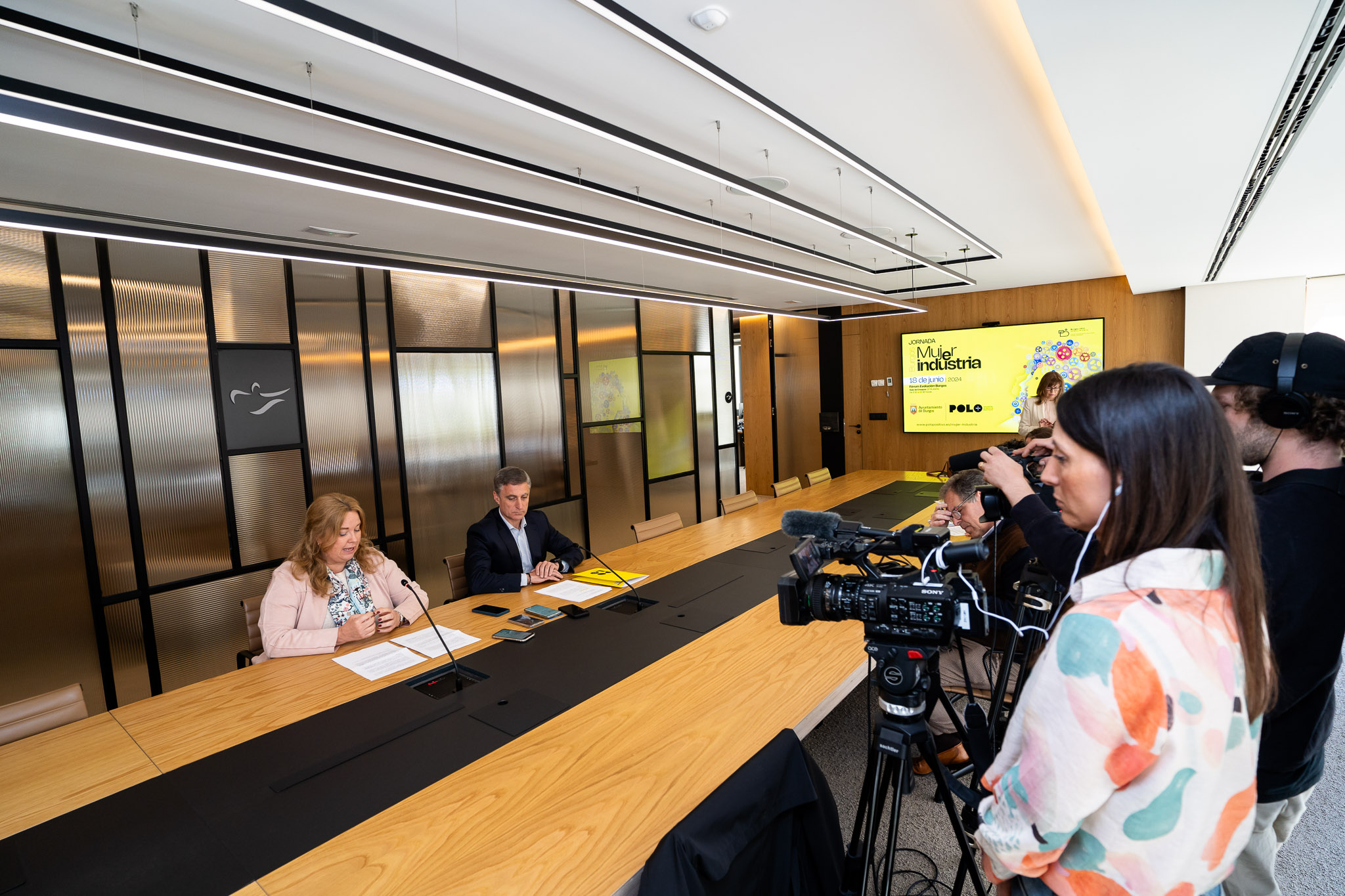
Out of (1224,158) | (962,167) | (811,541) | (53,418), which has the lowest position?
(811,541)

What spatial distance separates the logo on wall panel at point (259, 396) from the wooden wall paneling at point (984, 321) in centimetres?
701

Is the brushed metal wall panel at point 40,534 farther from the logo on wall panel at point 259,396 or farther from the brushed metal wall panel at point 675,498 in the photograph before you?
A: the brushed metal wall panel at point 675,498

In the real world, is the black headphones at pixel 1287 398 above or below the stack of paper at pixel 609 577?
above

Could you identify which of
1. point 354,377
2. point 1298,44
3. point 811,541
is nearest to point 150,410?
point 354,377

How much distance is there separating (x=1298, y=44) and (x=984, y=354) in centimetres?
667

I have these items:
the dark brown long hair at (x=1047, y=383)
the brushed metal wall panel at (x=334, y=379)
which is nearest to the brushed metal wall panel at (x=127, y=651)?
the brushed metal wall panel at (x=334, y=379)

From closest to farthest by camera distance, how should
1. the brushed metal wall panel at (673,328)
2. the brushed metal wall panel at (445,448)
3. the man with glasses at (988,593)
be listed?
1. the man with glasses at (988,593)
2. the brushed metal wall panel at (445,448)
3. the brushed metal wall panel at (673,328)

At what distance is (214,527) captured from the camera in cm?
400

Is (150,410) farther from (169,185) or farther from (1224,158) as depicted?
(1224,158)

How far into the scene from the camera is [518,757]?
1.64 meters

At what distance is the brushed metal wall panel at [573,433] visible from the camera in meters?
6.18

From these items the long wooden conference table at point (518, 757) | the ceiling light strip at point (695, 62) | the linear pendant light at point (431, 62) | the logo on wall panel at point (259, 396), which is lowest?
the long wooden conference table at point (518, 757)

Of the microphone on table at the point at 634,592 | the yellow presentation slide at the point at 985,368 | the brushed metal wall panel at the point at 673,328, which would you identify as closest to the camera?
the microphone on table at the point at 634,592

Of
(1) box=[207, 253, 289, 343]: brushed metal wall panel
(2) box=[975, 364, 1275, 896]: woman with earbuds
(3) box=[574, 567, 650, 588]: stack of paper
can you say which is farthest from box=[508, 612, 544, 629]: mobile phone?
(1) box=[207, 253, 289, 343]: brushed metal wall panel
